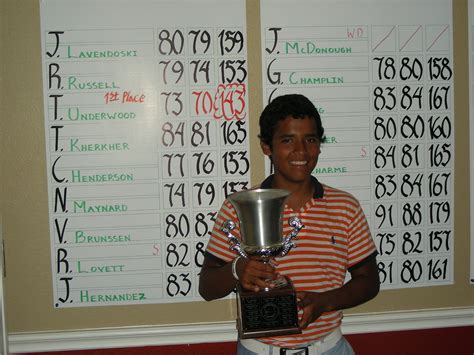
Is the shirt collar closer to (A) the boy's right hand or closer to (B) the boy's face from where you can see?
(B) the boy's face

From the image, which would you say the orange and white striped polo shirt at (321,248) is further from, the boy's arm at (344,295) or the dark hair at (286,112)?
the dark hair at (286,112)

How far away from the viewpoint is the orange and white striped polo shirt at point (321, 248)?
1645mm

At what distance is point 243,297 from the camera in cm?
159

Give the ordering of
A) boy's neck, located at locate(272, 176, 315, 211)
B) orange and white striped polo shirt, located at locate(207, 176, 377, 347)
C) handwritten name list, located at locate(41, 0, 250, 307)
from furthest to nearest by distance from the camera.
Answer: handwritten name list, located at locate(41, 0, 250, 307)
boy's neck, located at locate(272, 176, 315, 211)
orange and white striped polo shirt, located at locate(207, 176, 377, 347)

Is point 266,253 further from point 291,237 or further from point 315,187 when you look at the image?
point 315,187

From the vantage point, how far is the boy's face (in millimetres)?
1718

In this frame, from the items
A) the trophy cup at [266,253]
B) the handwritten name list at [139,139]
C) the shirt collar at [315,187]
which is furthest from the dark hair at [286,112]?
the handwritten name list at [139,139]

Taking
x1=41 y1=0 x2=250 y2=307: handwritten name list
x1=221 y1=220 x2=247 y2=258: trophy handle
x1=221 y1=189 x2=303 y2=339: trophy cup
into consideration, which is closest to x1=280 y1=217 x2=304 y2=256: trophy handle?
x1=221 y1=189 x2=303 y2=339: trophy cup

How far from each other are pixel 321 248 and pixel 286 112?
1.67ft

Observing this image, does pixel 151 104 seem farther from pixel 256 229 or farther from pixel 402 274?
pixel 402 274

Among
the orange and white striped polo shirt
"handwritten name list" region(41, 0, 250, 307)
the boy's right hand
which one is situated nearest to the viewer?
the boy's right hand

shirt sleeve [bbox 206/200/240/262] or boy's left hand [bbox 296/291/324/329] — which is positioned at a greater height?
shirt sleeve [bbox 206/200/240/262]

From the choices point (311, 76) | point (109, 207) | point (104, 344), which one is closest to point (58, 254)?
point (109, 207)

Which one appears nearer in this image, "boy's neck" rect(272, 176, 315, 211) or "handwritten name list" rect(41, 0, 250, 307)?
"boy's neck" rect(272, 176, 315, 211)
